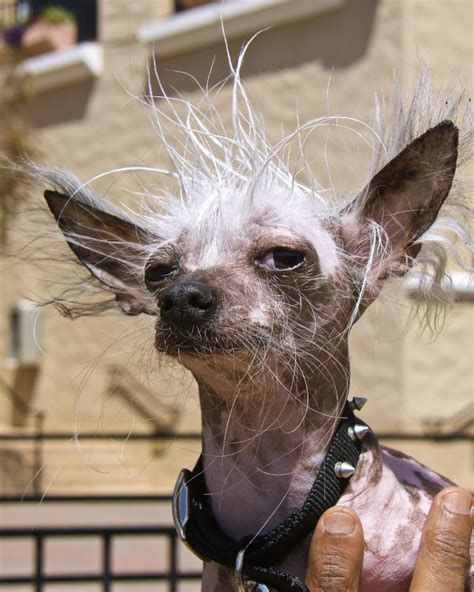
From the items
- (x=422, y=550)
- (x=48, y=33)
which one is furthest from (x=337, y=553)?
(x=48, y=33)

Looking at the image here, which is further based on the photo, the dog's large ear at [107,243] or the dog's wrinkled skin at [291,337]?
the dog's large ear at [107,243]

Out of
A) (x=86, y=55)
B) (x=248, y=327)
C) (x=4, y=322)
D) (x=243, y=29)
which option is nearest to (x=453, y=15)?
(x=243, y=29)

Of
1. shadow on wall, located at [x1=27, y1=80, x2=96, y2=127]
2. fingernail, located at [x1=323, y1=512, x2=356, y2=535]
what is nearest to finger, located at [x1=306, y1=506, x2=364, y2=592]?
fingernail, located at [x1=323, y1=512, x2=356, y2=535]

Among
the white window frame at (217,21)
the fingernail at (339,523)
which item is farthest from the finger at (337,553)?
the white window frame at (217,21)

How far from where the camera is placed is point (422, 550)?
4.77ft

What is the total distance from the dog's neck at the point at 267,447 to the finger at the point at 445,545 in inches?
8.0

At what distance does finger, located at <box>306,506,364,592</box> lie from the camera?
141 cm

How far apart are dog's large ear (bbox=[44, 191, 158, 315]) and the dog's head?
14mm

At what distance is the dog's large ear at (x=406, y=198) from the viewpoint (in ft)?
4.97

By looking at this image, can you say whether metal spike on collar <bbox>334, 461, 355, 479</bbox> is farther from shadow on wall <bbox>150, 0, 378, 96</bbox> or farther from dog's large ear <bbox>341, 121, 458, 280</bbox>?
shadow on wall <bbox>150, 0, 378, 96</bbox>

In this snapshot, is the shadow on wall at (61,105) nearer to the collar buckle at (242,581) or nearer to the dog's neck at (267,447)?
the dog's neck at (267,447)

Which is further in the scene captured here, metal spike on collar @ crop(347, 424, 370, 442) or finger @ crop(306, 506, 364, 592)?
metal spike on collar @ crop(347, 424, 370, 442)

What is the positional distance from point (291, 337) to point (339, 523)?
0.99ft

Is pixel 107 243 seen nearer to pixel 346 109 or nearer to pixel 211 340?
pixel 211 340
